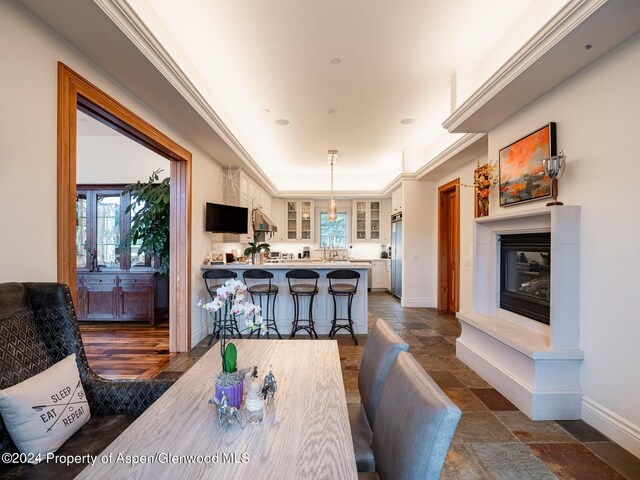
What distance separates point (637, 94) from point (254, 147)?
505 centimetres

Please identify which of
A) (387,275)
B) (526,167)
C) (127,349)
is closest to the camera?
(526,167)

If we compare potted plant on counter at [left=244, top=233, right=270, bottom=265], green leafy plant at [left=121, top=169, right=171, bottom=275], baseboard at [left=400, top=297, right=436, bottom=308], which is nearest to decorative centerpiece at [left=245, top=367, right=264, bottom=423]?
potted plant on counter at [left=244, top=233, right=270, bottom=265]

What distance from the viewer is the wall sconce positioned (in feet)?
7.70

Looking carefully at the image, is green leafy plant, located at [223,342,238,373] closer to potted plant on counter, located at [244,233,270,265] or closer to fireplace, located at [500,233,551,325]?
fireplace, located at [500,233,551,325]

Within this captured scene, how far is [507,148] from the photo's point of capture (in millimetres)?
3018

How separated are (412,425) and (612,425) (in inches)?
85.3

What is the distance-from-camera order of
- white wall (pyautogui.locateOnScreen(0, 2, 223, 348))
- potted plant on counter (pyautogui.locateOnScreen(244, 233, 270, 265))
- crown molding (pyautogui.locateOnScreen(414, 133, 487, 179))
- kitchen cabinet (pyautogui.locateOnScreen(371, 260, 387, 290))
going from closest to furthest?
white wall (pyautogui.locateOnScreen(0, 2, 223, 348))
crown molding (pyautogui.locateOnScreen(414, 133, 487, 179))
potted plant on counter (pyautogui.locateOnScreen(244, 233, 270, 265))
kitchen cabinet (pyautogui.locateOnScreen(371, 260, 387, 290))

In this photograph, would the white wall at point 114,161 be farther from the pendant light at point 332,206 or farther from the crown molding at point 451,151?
the crown molding at point 451,151

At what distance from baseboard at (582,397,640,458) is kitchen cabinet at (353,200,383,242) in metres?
6.16

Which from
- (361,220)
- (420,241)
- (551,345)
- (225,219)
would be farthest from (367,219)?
(551,345)

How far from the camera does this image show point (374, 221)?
26.8ft

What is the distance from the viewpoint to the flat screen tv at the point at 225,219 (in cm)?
405

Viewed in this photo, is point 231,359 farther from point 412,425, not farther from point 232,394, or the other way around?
point 412,425

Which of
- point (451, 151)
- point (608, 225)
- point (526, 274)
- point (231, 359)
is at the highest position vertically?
point (451, 151)
